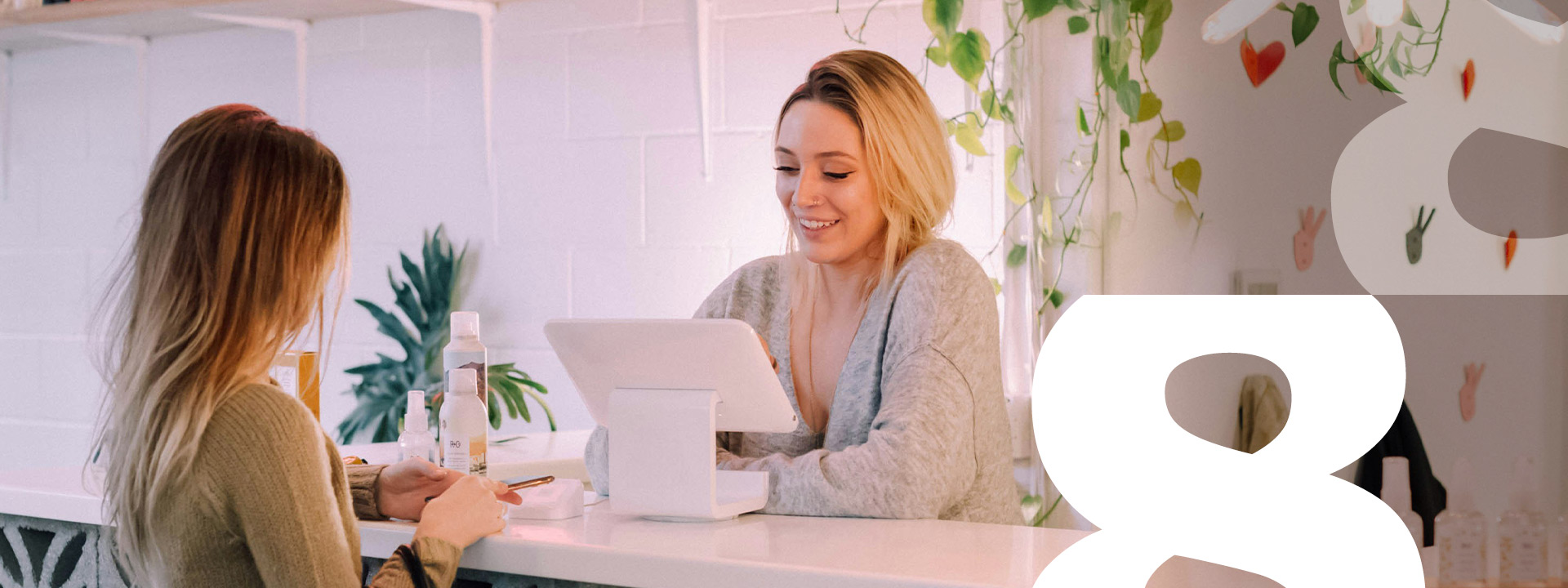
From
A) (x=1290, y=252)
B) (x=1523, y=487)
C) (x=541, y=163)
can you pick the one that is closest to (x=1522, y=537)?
(x=1523, y=487)

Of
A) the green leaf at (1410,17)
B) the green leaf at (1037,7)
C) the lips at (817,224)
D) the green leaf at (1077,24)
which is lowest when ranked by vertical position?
the lips at (817,224)

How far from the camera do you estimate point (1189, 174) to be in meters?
1.83

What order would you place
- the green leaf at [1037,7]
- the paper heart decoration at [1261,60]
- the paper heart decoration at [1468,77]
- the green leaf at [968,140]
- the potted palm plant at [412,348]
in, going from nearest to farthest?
the paper heart decoration at [1468,77] → the paper heart decoration at [1261,60] → the green leaf at [1037,7] → the green leaf at [968,140] → the potted palm plant at [412,348]

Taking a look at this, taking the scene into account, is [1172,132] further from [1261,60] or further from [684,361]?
[684,361]

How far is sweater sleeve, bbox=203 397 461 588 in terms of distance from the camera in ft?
3.17

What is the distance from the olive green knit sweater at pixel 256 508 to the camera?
0.97 m

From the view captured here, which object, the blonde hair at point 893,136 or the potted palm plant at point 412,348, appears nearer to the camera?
the blonde hair at point 893,136

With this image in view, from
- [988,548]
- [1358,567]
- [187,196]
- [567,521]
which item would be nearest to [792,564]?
[988,548]

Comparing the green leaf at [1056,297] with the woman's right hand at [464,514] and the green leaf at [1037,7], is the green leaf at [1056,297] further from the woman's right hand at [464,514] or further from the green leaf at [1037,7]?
the woman's right hand at [464,514]

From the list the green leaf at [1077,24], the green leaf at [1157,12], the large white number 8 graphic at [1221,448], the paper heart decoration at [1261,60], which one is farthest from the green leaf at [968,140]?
the large white number 8 graphic at [1221,448]

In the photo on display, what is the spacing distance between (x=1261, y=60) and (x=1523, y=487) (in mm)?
738

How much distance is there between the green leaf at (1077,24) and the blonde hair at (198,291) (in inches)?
49.1

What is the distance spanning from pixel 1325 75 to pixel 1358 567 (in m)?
0.94

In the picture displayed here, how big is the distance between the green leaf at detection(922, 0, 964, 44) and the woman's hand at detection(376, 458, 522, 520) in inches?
44.3
